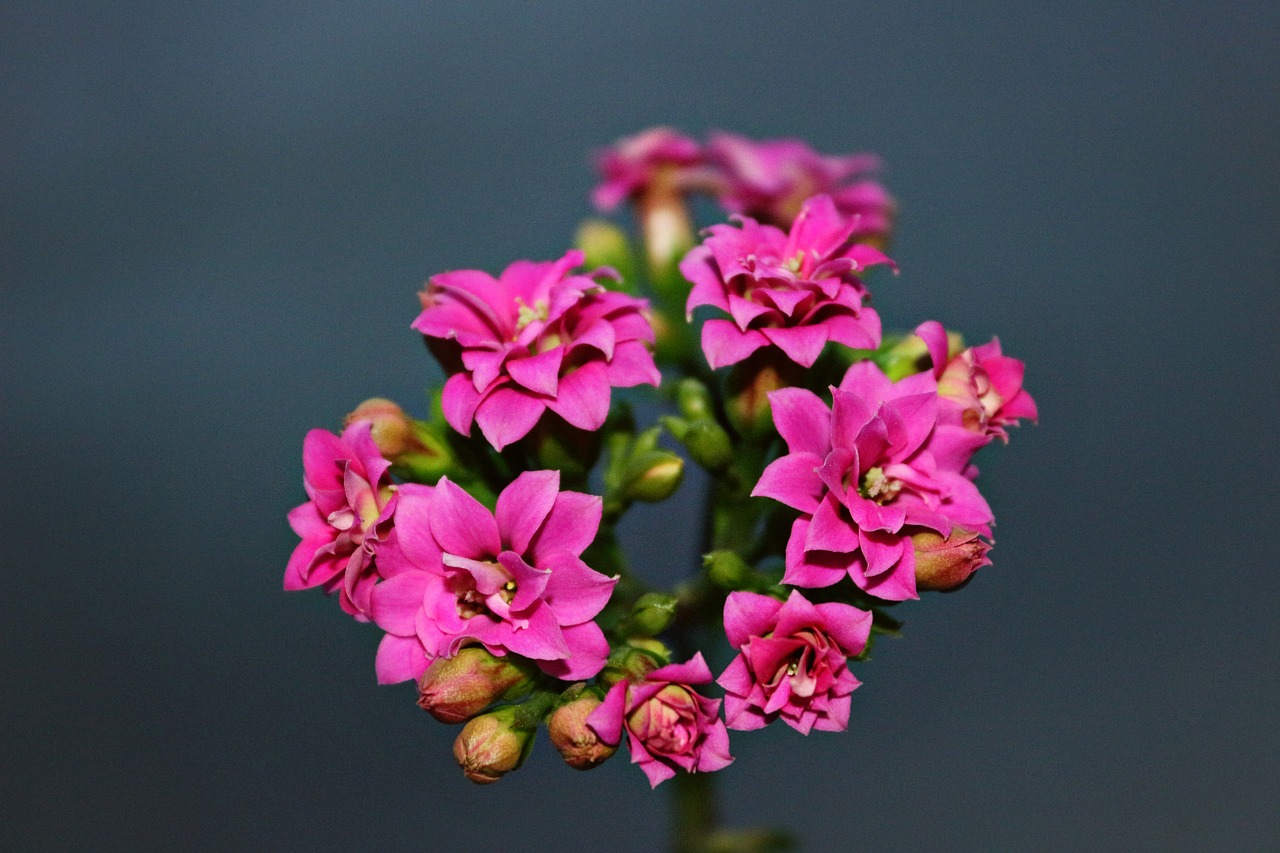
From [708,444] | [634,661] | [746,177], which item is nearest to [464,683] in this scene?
[634,661]

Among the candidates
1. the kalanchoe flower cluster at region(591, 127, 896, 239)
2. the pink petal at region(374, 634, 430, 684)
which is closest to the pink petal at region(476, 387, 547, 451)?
the pink petal at region(374, 634, 430, 684)

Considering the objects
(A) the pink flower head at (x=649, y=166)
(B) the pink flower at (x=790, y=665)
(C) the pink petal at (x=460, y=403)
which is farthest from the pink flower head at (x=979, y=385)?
(A) the pink flower head at (x=649, y=166)

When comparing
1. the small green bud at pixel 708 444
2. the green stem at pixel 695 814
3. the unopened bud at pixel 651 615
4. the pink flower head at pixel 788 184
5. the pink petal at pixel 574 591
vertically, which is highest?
the pink flower head at pixel 788 184

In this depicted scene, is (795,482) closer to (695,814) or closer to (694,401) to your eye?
(694,401)

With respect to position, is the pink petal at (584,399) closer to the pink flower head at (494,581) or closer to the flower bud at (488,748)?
the pink flower head at (494,581)

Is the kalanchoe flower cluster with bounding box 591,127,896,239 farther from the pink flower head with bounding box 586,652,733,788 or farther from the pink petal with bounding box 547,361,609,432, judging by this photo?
the pink flower head with bounding box 586,652,733,788

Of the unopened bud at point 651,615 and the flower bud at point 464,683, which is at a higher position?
the unopened bud at point 651,615

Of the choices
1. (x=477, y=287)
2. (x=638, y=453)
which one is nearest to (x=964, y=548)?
(x=638, y=453)
